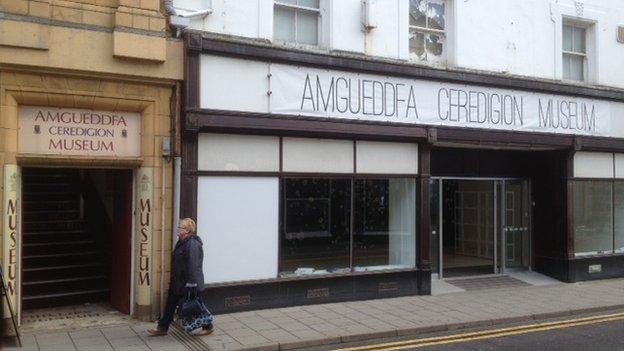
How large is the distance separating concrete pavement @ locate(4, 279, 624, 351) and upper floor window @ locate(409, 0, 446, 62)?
504 centimetres

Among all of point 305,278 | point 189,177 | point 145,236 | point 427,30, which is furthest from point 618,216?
point 145,236

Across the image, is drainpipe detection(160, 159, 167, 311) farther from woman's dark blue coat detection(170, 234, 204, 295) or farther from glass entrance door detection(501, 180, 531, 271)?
glass entrance door detection(501, 180, 531, 271)

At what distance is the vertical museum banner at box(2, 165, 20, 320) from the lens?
8.66 metres

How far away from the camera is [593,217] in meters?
15.2

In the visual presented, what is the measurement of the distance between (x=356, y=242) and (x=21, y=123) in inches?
246

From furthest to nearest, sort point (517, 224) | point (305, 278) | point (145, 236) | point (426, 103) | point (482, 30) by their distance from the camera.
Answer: point (517, 224) → point (482, 30) → point (426, 103) → point (305, 278) → point (145, 236)

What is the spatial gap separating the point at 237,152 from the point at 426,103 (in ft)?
13.6

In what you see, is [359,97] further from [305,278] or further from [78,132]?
[78,132]

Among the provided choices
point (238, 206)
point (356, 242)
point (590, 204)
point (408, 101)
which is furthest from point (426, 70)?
point (590, 204)

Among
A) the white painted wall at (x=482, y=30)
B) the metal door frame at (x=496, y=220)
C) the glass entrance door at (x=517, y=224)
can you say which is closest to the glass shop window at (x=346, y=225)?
the metal door frame at (x=496, y=220)

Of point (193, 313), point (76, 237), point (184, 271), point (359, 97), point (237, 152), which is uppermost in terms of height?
point (359, 97)

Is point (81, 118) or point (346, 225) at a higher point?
point (81, 118)

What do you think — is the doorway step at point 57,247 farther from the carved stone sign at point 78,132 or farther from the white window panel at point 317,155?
the white window panel at point 317,155

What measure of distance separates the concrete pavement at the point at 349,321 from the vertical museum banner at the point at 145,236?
0.52 meters
